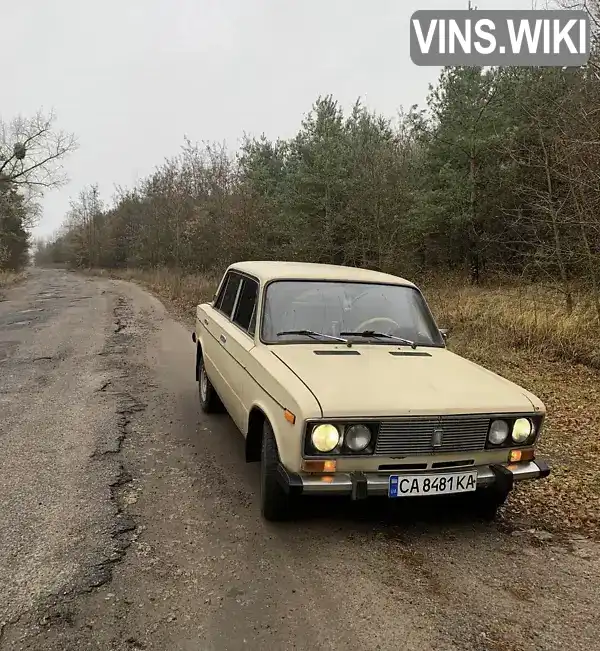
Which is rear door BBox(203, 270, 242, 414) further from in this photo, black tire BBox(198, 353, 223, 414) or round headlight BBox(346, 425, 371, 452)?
round headlight BBox(346, 425, 371, 452)

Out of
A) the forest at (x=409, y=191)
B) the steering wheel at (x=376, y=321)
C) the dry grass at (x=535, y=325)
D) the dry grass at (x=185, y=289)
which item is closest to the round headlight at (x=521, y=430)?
the steering wheel at (x=376, y=321)

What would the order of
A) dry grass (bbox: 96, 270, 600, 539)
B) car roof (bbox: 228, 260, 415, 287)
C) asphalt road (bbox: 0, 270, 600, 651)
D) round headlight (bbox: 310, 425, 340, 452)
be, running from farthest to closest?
car roof (bbox: 228, 260, 415, 287) → dry grass (bbox: 96, 270, 600, 539) → round headlight (bbox: 310, 425, 340, 452) → asphalt road (bbox: 0, 270, 600, 651)

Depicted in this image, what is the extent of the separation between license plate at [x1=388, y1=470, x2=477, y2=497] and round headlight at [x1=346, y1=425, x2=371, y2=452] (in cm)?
25

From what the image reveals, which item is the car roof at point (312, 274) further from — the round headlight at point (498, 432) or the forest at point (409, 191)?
the forest at point (409, 191)

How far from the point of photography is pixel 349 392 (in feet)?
11.0

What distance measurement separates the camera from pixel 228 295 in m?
5.86

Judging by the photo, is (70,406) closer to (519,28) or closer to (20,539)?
(20,539)

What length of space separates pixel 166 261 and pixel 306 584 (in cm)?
3518

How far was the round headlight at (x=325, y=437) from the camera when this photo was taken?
3146 mm

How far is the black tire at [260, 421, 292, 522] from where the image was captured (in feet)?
11.4

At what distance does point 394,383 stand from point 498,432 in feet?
2.33

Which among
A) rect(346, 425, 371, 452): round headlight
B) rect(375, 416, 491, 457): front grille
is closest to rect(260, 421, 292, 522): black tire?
rect(346, 425, 371, 452): round headlight

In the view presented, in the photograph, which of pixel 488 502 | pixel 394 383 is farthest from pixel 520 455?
pixel 394 383

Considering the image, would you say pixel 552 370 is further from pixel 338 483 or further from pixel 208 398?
pixel 338 483
